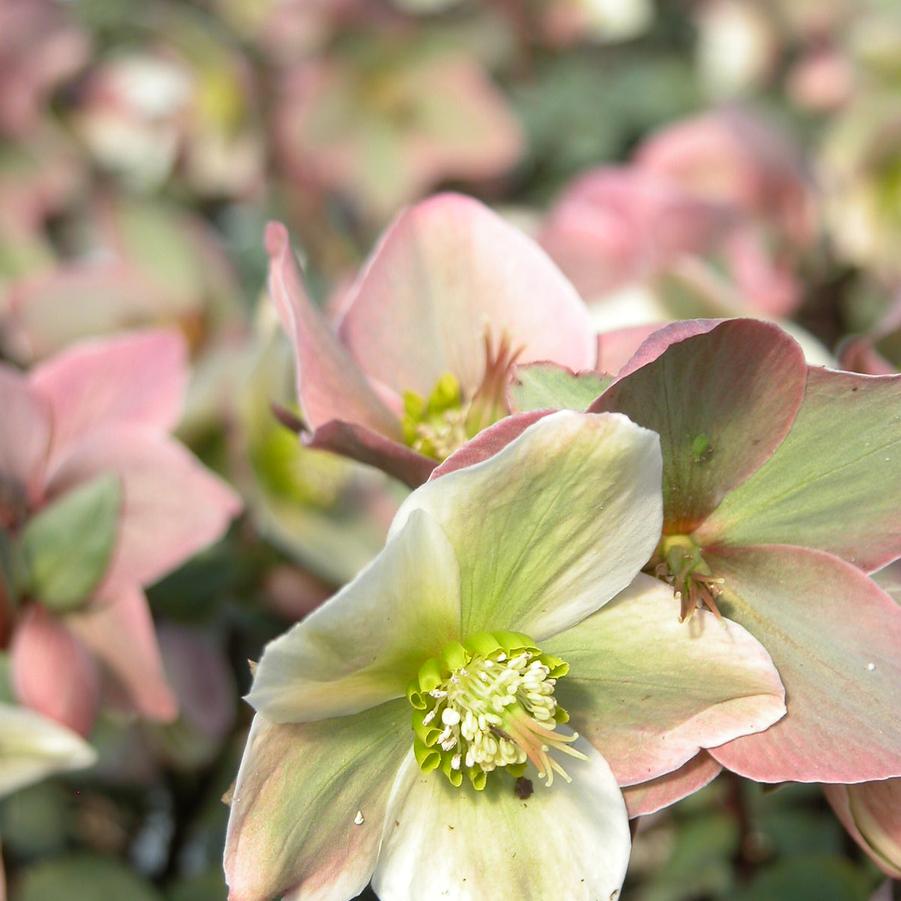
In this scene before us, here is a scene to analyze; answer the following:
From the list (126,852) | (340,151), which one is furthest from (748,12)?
(126,852)

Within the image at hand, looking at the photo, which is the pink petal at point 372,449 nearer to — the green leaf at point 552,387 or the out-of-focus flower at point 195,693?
the green leaf at point 552,387

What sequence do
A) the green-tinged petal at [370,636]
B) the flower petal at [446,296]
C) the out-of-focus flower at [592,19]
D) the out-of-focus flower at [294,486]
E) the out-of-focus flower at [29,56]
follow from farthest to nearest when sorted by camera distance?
1. the out-of-focus flower at [592,19]
2. the out-of-focus flower at [29,56]
3. the out-of-focus flower at [294,486]
4. the flower petal at [446,296]
5. the green-tinged petal at [370,636]

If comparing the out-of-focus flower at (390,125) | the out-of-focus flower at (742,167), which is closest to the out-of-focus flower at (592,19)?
the out-of-focus flower at (390,125)

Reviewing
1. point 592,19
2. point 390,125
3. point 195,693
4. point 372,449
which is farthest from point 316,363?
point 592,19

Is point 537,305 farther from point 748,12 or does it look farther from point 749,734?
point 748,12

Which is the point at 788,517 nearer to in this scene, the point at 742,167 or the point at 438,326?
the point at 438,326

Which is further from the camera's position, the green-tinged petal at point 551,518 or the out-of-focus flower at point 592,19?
the out-of-focus flower at point 592,19

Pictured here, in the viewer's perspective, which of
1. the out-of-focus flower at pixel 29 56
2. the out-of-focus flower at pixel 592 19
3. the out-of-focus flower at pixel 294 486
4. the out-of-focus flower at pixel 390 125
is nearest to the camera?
the out-of-focus flower at pixel 294 486
